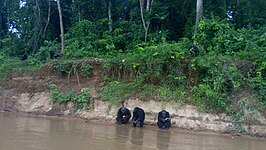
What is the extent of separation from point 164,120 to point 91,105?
14.3 ft

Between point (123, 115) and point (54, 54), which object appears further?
point (54, 54)

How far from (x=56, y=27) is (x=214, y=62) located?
A: 16796 mm

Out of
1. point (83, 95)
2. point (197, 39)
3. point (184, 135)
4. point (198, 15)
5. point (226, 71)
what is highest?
point (198, 15)

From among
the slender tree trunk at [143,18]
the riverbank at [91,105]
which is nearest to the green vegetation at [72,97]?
the riverbank at [91,105]

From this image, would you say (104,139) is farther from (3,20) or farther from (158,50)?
(3,20)

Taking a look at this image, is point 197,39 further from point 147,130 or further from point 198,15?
point 147,130

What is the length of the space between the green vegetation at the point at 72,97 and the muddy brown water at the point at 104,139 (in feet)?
7.28

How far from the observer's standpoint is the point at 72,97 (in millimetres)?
17234

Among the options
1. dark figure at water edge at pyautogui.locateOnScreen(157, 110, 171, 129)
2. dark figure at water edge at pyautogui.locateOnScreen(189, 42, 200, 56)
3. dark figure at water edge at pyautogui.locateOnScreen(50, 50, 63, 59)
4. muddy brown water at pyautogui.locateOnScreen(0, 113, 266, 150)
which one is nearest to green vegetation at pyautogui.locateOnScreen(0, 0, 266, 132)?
dark figure at water edge at pyautogui.locateOnScreen(189, 42, 200, 56)

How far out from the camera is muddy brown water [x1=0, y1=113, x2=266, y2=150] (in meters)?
9.65

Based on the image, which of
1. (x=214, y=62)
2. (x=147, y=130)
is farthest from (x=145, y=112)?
Result: (x=214, y=62)

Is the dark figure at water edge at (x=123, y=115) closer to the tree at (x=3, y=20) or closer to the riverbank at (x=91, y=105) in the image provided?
the riverbank at (x=91, y=105)

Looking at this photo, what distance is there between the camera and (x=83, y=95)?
16.8 m

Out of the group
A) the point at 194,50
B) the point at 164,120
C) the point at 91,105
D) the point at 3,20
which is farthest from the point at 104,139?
the point at 3,20
